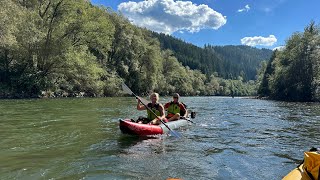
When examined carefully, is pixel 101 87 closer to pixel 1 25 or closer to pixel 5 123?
pixel 1 25

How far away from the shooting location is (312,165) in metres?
4.21

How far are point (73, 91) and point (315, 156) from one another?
36.0m

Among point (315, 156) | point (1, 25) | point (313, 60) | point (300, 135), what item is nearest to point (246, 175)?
point (315, 156)

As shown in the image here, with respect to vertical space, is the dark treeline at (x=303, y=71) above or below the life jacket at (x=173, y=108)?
above

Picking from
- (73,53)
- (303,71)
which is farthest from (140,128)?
(303,71)

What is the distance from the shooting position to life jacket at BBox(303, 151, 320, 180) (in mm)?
4150

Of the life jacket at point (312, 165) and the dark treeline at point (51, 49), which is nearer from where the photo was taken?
the life jacket at point (312, 165)

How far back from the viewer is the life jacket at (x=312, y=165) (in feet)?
13.6

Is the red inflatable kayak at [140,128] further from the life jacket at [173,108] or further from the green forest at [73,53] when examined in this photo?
the green forest at [73,53]

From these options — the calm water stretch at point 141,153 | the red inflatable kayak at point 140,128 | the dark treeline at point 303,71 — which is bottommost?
the calm water stretch at point 141,153

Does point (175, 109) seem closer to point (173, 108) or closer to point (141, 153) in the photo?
point (173, 108)

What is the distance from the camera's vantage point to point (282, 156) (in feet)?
25.2

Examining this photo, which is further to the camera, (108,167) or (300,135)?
(300,135)

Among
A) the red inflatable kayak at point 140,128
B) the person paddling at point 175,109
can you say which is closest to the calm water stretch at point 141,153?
the red inflatable kayak at point 140,128
